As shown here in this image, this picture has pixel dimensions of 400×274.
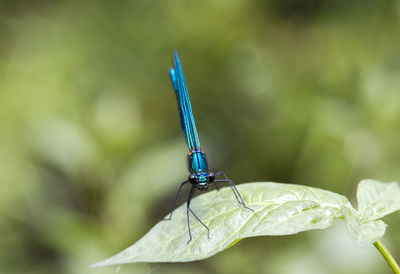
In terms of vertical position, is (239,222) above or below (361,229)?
above

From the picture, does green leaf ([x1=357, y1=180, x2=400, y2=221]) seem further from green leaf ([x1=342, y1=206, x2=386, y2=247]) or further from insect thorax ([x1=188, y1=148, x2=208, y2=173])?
insect thorax ([x1=188, y1=148, x2=208, y2=173])

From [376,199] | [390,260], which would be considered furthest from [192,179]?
[390,260]

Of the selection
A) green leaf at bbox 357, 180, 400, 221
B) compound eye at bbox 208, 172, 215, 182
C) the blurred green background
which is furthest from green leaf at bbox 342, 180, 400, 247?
the blurred green background

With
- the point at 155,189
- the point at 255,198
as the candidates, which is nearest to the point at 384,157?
the point at 155,189

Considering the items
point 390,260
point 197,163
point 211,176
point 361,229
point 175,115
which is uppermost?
point 175,115

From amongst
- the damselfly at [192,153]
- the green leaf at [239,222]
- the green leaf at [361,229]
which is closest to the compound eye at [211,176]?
the damselfly at [192,153]

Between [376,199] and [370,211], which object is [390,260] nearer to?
[370,211]

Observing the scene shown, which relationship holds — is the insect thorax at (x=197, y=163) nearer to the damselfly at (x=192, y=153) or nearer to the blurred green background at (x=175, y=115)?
the damselfly at (x=192, y=153)
